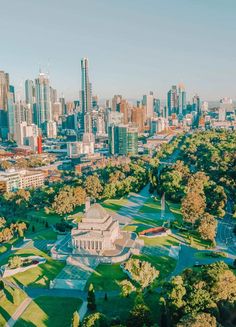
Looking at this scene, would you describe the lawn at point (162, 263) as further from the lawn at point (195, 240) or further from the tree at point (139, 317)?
the tree at point (139, 317)

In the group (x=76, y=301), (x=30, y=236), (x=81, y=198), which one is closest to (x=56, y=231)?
(x=30, y=236)

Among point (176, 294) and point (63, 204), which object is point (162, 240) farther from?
point (63, 204)

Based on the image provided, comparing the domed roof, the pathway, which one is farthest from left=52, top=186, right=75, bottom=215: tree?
the pathway

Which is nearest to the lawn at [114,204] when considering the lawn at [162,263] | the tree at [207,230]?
the tree at [207,230]

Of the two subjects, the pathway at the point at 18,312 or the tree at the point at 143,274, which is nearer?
the pathway at the point at 18,312

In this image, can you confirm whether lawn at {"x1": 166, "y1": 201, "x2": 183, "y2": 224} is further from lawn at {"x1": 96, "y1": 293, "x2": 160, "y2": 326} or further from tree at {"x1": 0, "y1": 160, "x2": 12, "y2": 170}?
tree at {"x1": 0, "y1": 160, "x2": 12, "y2": 170}

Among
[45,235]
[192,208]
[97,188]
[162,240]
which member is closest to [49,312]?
[162,240]
